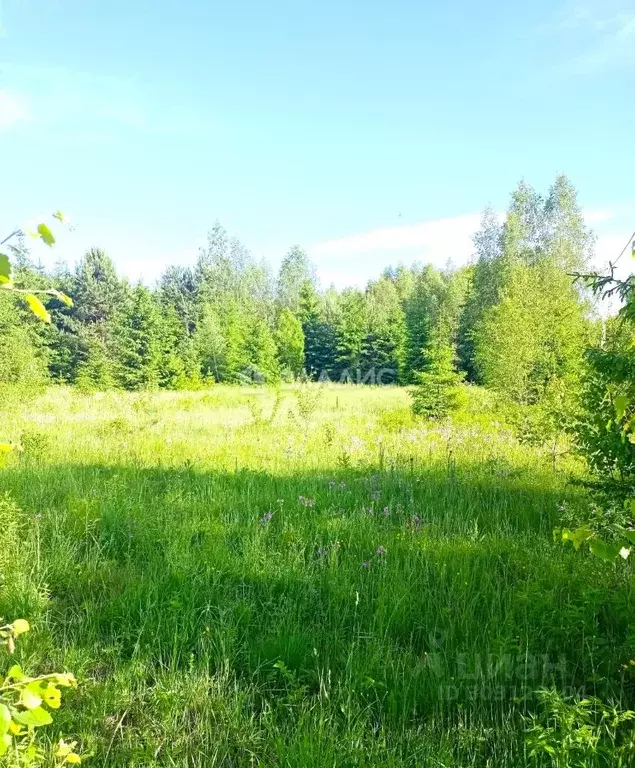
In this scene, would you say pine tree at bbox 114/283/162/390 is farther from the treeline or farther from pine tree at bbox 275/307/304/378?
pine tree at bbox 275/307/304/378

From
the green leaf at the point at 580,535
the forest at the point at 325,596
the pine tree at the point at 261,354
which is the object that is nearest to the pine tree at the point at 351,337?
the pine tree at the point at 261,354

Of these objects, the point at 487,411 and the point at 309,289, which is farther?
the point at 309,289

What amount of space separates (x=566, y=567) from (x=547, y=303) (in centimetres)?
1424

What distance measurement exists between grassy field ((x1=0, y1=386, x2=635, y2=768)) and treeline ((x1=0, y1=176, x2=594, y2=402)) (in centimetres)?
1262

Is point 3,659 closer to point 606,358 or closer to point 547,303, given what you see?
point 606,358

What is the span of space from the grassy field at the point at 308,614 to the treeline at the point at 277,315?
41.4 ft

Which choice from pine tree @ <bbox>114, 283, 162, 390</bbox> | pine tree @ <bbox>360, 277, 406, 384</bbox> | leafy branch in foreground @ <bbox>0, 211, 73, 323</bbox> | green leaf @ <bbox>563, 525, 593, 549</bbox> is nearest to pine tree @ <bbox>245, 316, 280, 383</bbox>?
pine tree @ <bbox>114, 283, 162, 390</bbox>

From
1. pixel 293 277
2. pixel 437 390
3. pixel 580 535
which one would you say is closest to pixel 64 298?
pixel 580 535

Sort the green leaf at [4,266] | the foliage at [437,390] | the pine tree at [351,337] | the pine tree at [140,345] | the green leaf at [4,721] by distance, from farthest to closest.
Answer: the pine tree at [351,337] → the pine tree at [140,345] → the foliage at [437,390] → the green leaf at [4,266] → the green leaf at [4,721]

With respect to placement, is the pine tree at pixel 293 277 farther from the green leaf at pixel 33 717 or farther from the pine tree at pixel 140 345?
the green leaf at pixel 33 717

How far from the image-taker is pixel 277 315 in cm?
4641

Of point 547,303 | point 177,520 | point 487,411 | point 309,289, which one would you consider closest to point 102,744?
point 177,520

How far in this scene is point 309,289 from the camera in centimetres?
4678

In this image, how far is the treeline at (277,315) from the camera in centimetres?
2917
